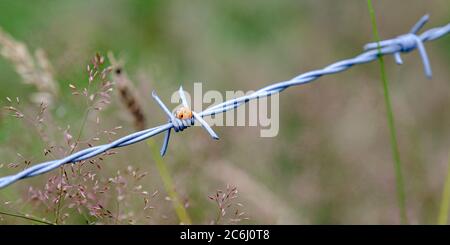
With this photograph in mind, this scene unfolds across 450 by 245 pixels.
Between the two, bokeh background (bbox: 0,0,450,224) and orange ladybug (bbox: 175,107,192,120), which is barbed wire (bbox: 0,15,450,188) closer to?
orange ladybug (bbox: 175,107,192,120)

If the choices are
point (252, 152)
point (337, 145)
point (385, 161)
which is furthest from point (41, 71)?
point (385, 161)

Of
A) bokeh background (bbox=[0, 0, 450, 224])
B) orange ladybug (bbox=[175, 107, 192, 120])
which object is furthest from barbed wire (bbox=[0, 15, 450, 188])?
bokeh background (bbox=[0, 0, 450, 224])

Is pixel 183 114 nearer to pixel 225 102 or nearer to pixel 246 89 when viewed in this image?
pixel 225 102

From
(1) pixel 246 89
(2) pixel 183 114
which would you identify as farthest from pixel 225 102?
(1) pixel 246 89

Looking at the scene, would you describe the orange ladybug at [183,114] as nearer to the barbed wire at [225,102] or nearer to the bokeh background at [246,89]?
the barbed wire at [225,102]
